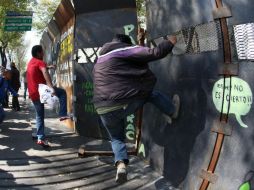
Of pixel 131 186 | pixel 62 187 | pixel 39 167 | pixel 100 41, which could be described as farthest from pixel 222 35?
pixel 100 41

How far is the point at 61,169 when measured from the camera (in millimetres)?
6047

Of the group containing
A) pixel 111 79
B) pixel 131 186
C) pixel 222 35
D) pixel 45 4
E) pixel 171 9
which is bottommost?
pixel 131 186

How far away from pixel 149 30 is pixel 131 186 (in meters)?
2.31

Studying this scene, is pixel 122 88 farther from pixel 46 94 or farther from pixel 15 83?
pixel 15 83

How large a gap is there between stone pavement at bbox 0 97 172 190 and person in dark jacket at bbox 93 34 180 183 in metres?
0.67

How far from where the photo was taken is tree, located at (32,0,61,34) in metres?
30.5

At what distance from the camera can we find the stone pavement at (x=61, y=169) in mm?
5477

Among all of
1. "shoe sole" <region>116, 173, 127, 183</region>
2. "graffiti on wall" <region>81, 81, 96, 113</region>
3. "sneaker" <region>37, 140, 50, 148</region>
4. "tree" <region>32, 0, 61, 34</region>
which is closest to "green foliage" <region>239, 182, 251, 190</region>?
"shoe sole" <region>116, 173, 127, 183</region>

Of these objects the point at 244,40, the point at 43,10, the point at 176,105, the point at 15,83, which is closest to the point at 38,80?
the point at 176,105

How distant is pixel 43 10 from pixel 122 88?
28.6 metres

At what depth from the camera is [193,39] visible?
488 centimetres

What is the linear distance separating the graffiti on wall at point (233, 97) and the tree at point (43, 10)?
2652 centimetres

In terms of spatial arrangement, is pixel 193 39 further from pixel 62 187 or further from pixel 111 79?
pixel 62 187

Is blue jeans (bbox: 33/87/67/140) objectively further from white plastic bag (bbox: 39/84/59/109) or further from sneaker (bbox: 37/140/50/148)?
white plastic bag (bbox: 39/84/59/109)
